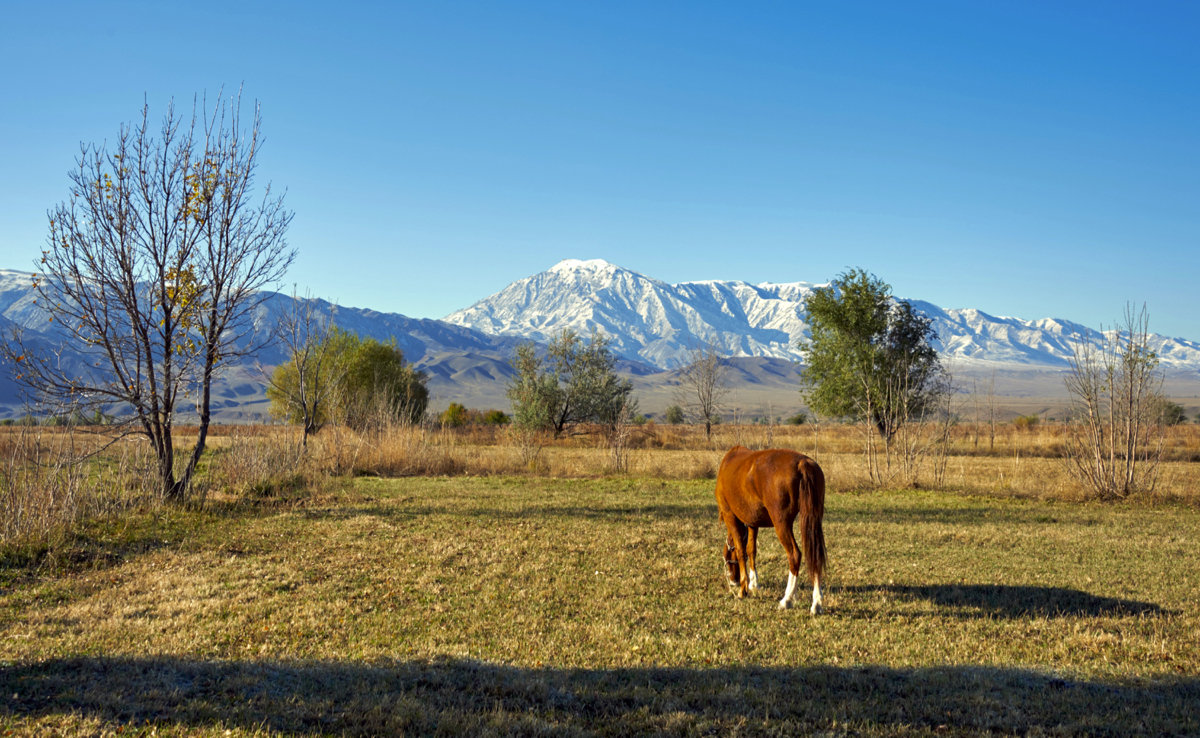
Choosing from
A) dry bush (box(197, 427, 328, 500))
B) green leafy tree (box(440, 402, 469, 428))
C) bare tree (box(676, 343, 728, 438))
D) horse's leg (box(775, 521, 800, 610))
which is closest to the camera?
horse's leg (box(775, 521, 800, 610))

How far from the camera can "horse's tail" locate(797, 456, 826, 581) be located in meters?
8.15

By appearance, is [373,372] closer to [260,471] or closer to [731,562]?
[260,471]

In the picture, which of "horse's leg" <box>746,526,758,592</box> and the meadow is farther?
"horse's leg" <box>746,526,758,592</box>

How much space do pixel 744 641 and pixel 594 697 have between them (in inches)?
88.1

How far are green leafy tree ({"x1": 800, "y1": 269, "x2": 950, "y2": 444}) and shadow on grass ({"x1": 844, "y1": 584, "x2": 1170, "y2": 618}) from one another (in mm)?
26243

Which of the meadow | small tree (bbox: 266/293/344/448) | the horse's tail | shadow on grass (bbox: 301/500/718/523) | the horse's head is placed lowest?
shadow on grass (bbox: 301/500/718/523)

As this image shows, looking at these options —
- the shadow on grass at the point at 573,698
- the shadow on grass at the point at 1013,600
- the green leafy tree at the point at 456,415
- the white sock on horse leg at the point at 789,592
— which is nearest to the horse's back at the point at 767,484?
the white sock on horse leg at the point at 789,592

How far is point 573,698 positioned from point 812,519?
3689mm

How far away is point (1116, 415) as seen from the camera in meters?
20.0

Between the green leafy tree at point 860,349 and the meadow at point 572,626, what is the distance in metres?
19.2

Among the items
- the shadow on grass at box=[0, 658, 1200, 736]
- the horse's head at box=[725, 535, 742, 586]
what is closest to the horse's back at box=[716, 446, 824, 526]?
the horse's head at box=[725, 535, 742, 586]

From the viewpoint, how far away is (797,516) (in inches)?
337

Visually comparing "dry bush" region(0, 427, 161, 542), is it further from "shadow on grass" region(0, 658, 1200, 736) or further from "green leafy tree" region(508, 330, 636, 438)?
"green leafy tree" region(508, 330, 636, 438)

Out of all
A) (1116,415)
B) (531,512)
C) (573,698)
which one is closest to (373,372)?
(531,512)
